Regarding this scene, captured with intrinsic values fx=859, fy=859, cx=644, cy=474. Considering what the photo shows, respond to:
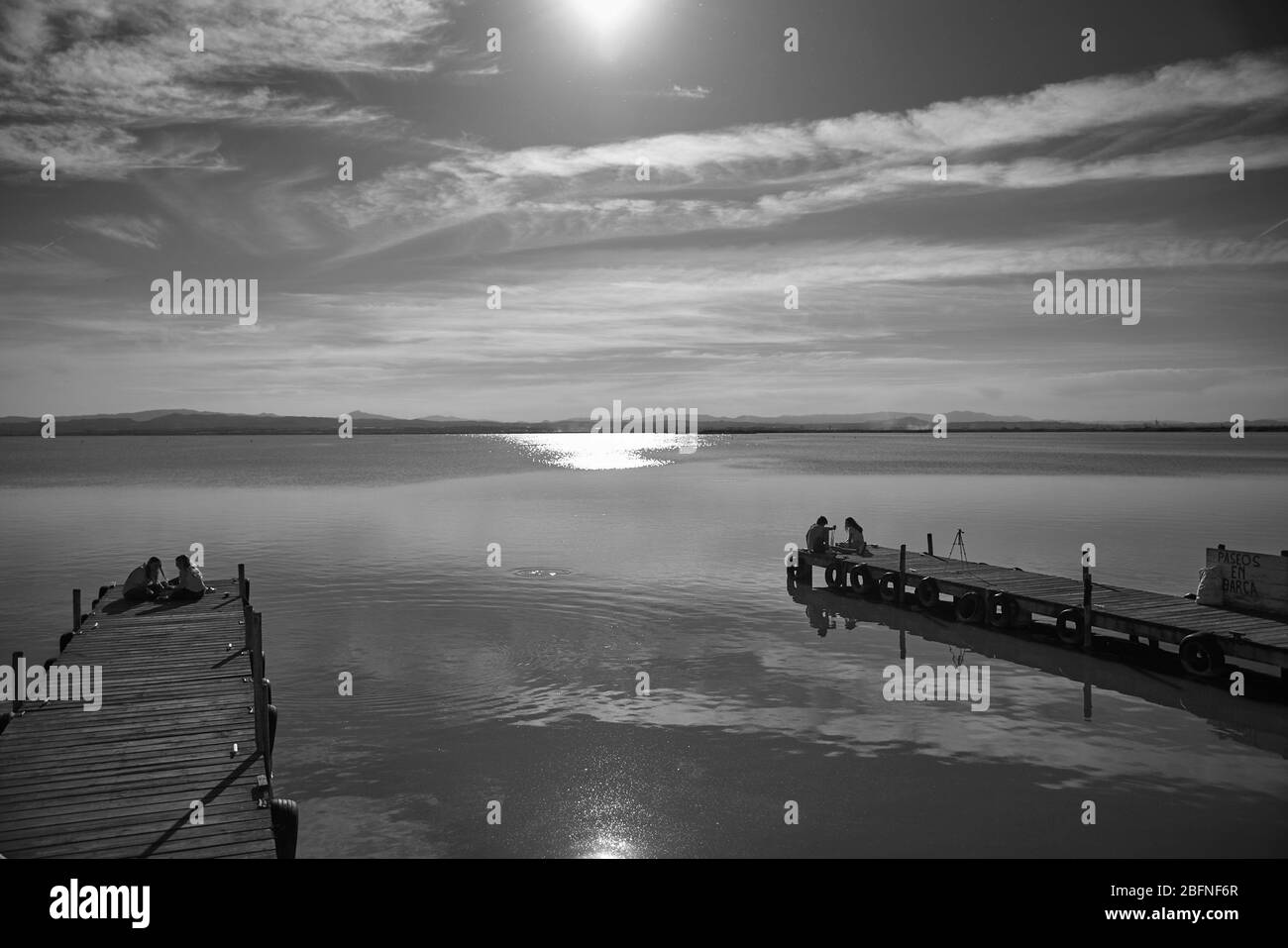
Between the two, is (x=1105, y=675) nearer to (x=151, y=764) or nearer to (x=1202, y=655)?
(x=1202, y=655)

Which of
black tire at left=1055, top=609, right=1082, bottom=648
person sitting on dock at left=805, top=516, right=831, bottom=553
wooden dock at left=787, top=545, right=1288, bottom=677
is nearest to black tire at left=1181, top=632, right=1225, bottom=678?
wooden dock at left=787, top=545, right=1288, bottom=677

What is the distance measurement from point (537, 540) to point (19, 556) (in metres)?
23.5

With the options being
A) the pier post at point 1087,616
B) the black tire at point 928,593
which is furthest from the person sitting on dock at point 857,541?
the pier post at point 1087,616

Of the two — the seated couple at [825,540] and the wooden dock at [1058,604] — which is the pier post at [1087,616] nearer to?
the wooden dock at [1058,604]

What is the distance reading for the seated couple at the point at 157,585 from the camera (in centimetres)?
2242

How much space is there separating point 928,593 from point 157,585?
22719 millimetres

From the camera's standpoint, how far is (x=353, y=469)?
116188 millimetres

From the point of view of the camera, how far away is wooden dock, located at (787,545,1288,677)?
19328 mm

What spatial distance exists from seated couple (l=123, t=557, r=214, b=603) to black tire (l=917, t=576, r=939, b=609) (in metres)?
Answer: 21.5

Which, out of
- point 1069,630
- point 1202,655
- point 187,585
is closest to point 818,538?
point 1069,630

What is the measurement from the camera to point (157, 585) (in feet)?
74.4
